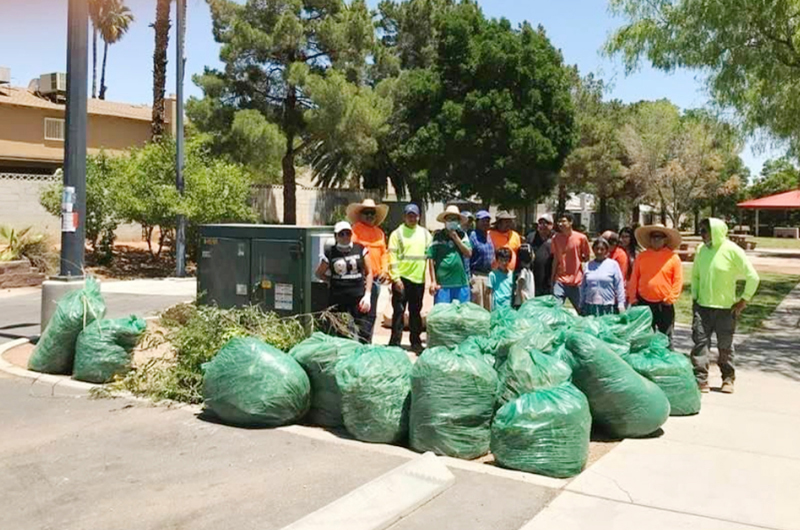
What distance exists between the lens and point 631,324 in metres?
6.85

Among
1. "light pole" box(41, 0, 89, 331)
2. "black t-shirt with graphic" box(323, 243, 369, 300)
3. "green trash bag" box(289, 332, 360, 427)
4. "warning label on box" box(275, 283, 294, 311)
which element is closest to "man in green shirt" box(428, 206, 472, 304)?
"black t-shirt with graphic" box(323, 243, 369, 300)

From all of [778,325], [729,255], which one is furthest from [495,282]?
[778,325]

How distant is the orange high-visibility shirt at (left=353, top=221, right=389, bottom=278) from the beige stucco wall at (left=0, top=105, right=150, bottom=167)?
940 inches

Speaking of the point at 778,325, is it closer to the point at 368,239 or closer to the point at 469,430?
the point at 368,239

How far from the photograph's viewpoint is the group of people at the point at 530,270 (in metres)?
7.33

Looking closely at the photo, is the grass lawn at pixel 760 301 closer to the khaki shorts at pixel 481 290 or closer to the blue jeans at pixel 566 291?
the blue jeans at pixel 566 291

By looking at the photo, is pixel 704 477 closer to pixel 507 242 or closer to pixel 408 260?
pixel 408 260

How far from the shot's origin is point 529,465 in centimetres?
492

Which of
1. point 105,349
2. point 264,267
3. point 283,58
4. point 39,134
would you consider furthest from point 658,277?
point 39,134

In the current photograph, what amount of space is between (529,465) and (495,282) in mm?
4089

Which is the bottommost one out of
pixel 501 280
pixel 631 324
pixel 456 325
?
pixel 456 325

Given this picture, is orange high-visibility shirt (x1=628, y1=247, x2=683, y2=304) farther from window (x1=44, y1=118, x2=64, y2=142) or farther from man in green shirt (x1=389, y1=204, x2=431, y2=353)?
window (x1=44, y1=118, x2=64, y2=142)

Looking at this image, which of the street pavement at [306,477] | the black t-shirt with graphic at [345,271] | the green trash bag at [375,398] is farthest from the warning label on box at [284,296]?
the green trash bag at [375,398]

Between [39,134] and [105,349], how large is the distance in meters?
27.1
